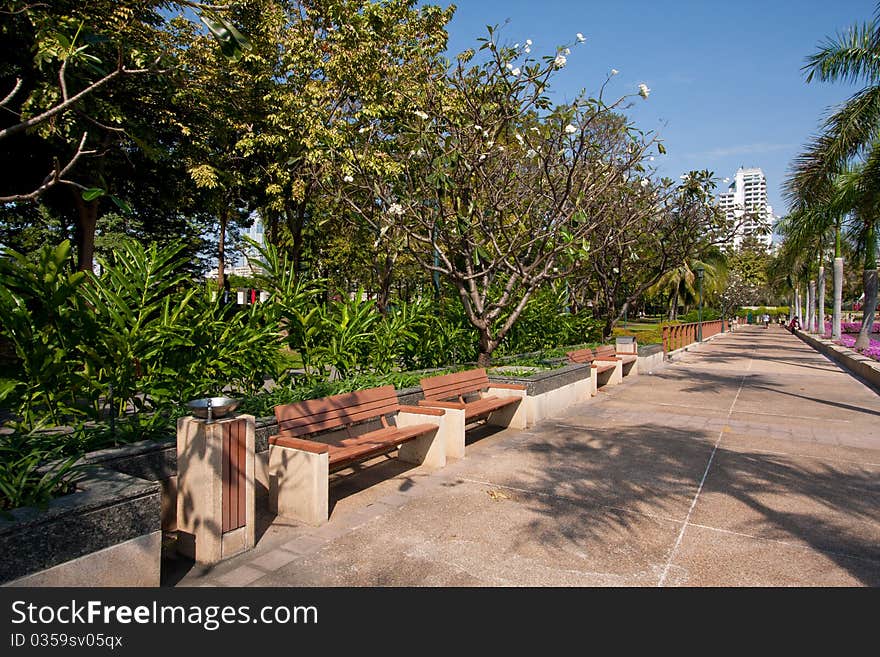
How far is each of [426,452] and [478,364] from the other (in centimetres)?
379

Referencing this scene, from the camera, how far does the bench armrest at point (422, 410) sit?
6.22 metres

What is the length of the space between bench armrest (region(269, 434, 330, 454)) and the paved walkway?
605 millimetres

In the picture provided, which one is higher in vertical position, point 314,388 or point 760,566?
point 314,388

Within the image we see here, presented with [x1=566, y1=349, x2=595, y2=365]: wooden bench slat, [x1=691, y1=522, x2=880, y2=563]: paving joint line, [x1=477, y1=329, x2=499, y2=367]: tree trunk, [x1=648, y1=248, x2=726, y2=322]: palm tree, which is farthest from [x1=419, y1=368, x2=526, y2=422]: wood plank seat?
[x1=648, y1=248, x2=726, y2=322]: palm tree

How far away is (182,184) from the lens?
1819 centimetres

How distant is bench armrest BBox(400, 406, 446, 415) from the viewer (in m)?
6.22

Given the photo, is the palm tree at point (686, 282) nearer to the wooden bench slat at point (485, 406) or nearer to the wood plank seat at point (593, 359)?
the wood plank seat at point (593, 359)

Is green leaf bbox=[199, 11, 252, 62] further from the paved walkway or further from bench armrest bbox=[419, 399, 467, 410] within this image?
bench armrest bbox=[419, 399, 467, 410]

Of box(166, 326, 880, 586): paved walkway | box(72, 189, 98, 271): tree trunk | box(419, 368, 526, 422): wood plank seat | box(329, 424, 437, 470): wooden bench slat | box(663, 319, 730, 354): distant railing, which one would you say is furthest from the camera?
box(663, 319, 730, 354): distant railing

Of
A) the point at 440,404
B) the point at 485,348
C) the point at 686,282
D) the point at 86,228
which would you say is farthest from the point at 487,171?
the point at 686,282

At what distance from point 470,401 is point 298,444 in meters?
4.00

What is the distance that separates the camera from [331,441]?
19.4 ft

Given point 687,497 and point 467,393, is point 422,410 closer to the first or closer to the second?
point 467,393

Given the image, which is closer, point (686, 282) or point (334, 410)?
point (334, 410)
